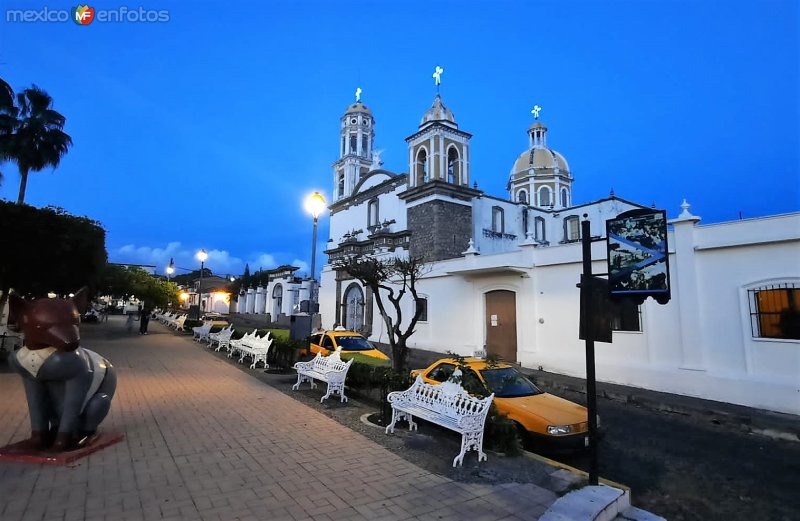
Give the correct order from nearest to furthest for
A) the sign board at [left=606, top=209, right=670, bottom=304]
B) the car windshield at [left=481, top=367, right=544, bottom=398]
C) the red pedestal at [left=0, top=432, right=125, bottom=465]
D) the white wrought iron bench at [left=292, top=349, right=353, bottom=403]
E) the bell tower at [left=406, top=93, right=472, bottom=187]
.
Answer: the sign board at [left=606, top=209, right=670, bottom=304] → the red pedestal at [left=0, top=432, right=125, bottom=465] → the car windshield at [left=481, top=367, right=544, bottom=398] → the white wrought iron bench at [left=292, top=349, right=353, bottom=403] → the bell tower at [left=406, top=93, right=472, bottom=187]

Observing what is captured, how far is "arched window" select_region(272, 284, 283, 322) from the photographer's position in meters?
42.1

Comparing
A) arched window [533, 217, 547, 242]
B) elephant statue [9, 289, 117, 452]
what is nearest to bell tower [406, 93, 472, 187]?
arched window [533, 217, 547, 242]

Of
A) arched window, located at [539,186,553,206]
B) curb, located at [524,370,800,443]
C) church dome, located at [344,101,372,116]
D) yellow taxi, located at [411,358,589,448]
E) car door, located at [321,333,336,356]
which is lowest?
curb, located at [524,370,800,443]

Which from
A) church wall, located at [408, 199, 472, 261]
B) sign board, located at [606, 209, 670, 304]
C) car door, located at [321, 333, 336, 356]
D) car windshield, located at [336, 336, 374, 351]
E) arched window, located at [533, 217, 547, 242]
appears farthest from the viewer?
arched window, located at [533, 217, 547, 242]

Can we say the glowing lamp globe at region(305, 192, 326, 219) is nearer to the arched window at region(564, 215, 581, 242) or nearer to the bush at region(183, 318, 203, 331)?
the bush at region(183, 318, 203, 331)

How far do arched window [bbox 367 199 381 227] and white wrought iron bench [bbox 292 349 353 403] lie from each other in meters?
21.5

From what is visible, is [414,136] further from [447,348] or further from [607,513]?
[607,513]

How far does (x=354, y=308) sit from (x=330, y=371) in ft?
67.5

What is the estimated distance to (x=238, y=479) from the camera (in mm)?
4715

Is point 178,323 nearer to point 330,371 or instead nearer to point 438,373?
point 330,371

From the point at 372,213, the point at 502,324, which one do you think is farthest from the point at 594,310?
the point at 372,213

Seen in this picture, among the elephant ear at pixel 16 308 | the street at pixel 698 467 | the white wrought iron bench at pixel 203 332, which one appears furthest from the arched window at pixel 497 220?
the elephant ear at pixel 16 308

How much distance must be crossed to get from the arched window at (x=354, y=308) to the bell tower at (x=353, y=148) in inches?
733

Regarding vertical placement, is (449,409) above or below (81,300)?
below
